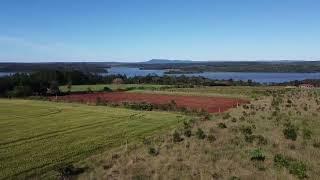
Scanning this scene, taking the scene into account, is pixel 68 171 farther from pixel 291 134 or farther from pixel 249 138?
pixel 291 134

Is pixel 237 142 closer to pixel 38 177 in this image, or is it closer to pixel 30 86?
pixel 38 177

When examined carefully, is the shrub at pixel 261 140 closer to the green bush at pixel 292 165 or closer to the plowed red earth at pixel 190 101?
the green bush at pixel 292 165

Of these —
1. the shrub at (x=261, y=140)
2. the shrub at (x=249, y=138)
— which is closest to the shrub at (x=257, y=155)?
the shrub at (x=261, y=140)

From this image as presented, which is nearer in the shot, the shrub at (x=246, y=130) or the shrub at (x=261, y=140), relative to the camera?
the shrub at (x=261, y=140)

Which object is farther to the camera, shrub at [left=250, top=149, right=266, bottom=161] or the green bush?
shrub at [left=250, top=149, right=266, bottom=161]

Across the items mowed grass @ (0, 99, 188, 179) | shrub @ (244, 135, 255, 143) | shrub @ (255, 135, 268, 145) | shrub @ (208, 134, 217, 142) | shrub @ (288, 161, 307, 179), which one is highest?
shrub @ (288, 161, 307, 179)

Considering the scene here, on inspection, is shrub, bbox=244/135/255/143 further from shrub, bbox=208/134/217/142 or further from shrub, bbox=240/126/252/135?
shrub, bbox=208/134/217/142

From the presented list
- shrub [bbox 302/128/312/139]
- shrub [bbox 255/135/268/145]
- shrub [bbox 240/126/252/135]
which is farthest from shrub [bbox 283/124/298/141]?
shrub [bbox 240/126/252/135]

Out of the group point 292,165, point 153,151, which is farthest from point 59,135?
point 292,165

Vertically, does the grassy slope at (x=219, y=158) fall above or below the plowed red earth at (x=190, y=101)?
above
